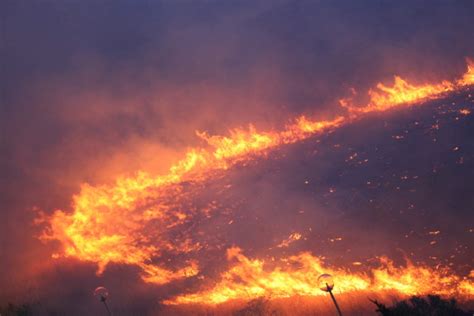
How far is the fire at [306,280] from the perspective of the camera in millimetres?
21359

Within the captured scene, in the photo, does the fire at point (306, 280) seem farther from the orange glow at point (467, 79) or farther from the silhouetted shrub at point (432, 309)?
the orange glow at point (467, 79)

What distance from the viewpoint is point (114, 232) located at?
1715 inches

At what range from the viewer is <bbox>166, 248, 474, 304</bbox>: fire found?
70.1ft

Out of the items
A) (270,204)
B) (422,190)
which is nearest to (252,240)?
(270,204)

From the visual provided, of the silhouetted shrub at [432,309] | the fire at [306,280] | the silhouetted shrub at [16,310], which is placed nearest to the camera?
the silhouetted shrub at [432,309]

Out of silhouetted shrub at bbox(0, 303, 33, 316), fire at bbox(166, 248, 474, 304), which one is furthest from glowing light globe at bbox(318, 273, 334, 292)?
silhouetted shrub at bbox(0, 303, 33, 316)

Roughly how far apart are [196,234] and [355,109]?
3033 centimetres

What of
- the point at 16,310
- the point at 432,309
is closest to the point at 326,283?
the point at 432,309

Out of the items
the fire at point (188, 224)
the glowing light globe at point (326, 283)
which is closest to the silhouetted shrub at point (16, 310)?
the fire at point (188, 224)

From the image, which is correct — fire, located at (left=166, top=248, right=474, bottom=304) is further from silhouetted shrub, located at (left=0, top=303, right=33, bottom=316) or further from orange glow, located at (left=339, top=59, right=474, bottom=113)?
orange glow, located at (left=339, top=59, right=474, bottom=113)

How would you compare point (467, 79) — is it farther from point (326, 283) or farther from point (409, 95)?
point (326, 283)

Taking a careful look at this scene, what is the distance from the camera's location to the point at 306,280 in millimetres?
25438

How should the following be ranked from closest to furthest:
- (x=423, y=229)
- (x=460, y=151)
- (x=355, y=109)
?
(x=423, y=229), (x=460, y=151), (x=355, y=109)

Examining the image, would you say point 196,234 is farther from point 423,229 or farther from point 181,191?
point 423,229
